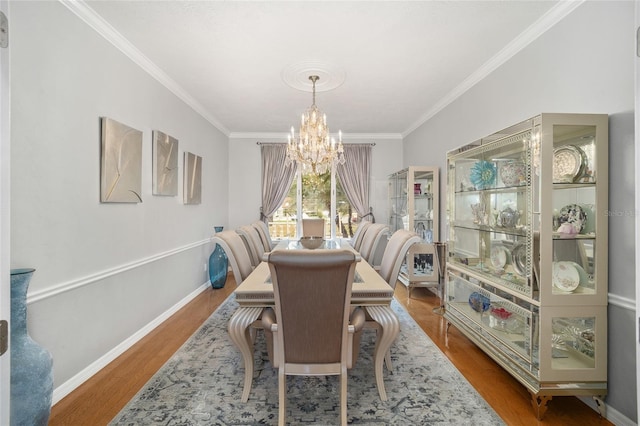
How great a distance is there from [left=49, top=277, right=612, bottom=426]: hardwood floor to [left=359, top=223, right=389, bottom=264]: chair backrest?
3.11ft

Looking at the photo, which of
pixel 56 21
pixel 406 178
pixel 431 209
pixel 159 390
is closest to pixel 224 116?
pixel 56 21

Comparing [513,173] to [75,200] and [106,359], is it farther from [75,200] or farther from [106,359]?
[106,359]

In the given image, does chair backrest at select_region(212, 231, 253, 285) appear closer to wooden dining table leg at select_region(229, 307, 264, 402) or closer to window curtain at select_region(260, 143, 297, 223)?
wooden dining table leg at select_region(229, 307, 264, 402)

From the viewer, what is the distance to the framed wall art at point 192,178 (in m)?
3.77

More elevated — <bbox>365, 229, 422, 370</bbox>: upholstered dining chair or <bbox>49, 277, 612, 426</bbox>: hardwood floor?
<bbox>365, 229, 422, 370</bbox>: upholstered dining chair

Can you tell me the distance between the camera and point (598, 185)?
176cm

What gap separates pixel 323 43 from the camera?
2521mm

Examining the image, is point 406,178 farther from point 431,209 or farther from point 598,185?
point 598,185

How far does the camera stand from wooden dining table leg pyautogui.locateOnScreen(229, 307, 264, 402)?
6.16 feet

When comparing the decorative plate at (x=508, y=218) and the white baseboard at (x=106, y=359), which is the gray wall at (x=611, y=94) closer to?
the decorative plate at (x=508, y=218)

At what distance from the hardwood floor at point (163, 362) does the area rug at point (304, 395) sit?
99mm

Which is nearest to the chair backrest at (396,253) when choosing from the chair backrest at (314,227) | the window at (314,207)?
the chair backrest at (314,227)

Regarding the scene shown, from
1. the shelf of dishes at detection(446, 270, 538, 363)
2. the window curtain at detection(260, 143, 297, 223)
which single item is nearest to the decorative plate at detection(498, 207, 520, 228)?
the shelf of dishes at detection(446, 270, 538, 363)

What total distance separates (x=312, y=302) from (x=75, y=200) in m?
1.85
